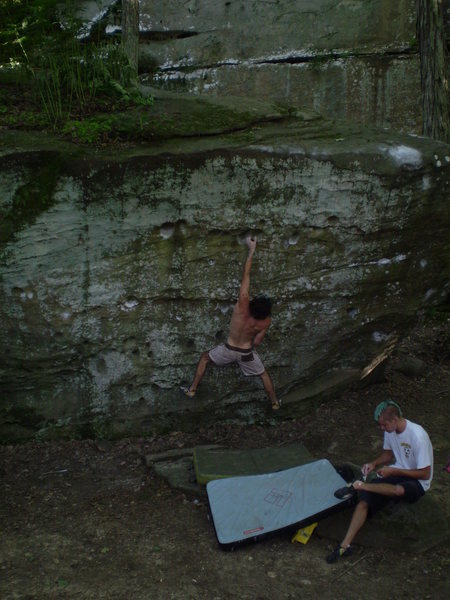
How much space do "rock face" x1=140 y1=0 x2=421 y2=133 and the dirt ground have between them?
639cm

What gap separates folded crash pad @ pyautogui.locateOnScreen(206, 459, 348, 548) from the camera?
457 centimetres

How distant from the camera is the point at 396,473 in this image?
442 cm

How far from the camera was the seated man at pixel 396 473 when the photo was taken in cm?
436

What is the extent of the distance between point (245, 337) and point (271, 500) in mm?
1579

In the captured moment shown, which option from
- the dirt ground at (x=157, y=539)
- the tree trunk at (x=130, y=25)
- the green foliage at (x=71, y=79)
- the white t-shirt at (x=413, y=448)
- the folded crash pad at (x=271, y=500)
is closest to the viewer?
the dirt ground at (x=157, y=539)

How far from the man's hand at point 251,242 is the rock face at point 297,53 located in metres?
5.96

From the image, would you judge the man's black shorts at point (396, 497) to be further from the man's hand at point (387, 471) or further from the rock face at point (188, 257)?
the rock face at point (188, 257)

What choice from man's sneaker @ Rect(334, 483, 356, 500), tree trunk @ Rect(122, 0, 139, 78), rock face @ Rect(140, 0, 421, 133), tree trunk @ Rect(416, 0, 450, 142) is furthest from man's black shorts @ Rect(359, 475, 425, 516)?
rock face @ Rect(140, 0, 421, 133)

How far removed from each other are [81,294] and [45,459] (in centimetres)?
163

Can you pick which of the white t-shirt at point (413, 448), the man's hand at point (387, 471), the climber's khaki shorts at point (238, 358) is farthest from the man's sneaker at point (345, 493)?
the climber's khaki shorts at point (238, 358)

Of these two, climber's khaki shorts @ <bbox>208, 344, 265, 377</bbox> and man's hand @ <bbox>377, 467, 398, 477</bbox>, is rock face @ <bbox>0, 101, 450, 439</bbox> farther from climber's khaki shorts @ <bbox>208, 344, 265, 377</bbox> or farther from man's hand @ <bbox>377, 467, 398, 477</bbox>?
man's hand @ <bbox>377, 467, 398, 477</bbox>

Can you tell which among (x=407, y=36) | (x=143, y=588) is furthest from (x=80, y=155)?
(x=407, y=36)

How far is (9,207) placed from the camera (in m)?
5.34

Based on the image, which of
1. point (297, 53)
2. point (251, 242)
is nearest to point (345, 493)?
point (251, 242)
